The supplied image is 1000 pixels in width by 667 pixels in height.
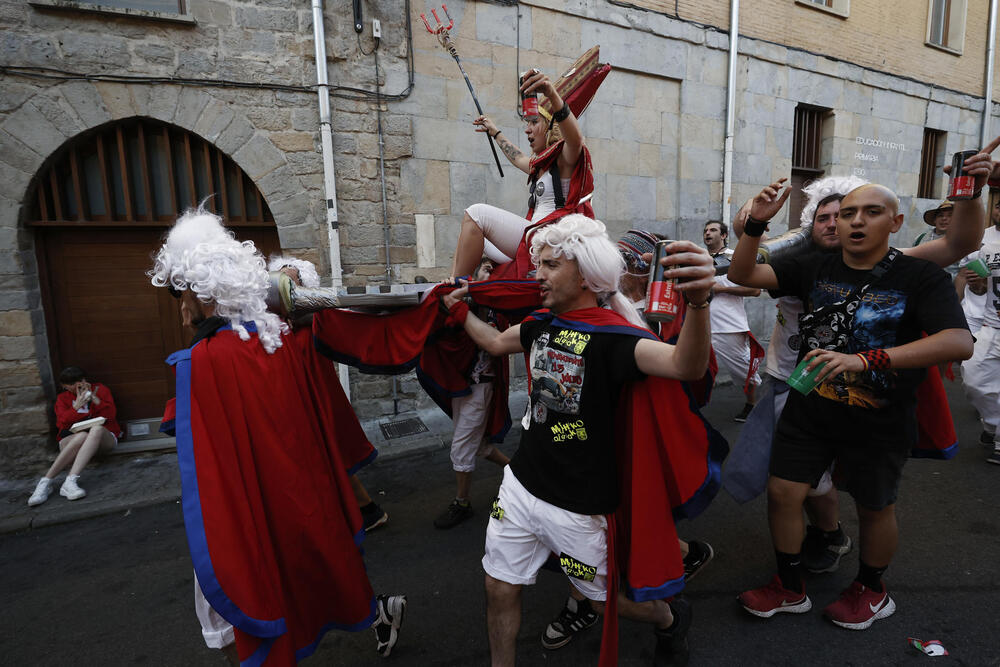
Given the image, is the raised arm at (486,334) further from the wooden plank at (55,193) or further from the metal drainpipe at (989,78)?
the metal drainpipe at (989,78)

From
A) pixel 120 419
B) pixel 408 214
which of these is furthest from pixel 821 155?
pixel 120 419

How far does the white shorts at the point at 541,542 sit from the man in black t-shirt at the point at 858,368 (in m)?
1.12

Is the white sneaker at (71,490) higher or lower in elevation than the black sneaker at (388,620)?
lower

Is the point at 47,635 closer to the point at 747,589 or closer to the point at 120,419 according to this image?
the point at 120,419

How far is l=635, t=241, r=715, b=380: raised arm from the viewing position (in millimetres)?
1457

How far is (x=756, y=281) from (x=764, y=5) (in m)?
8.11

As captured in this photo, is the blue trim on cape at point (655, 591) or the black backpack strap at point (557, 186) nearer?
the blue trim on cape at point (655, 591)

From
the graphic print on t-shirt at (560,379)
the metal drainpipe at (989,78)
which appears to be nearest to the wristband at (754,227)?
the graphic print on t-shirt at (560,379)

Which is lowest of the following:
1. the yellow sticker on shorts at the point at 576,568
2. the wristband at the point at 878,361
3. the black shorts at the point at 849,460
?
the yellow sticker on shorts at the point at 576,568

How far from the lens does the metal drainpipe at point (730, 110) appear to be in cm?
781

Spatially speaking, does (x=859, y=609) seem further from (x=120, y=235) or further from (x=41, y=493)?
(x=120, y=235)

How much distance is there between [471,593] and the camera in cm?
293

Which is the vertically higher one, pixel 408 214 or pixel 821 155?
pixel 821 155

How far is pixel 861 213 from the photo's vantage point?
7.38ft
